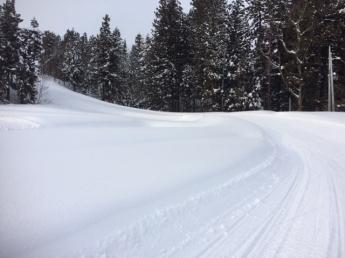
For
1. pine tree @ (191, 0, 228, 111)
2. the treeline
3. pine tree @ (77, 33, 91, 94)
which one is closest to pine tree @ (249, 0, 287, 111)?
pine tree @ (191, 0, 228, 111)

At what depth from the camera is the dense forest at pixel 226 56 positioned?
96.2 feet

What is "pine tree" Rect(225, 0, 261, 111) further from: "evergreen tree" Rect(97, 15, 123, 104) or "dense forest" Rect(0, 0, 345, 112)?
"evergreen tree" Rect(97, 15, 123, 104)

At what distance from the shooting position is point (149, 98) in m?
42.7

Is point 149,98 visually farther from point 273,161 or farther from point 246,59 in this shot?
point 273,161

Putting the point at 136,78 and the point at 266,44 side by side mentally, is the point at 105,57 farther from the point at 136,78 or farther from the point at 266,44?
the point at 266,44

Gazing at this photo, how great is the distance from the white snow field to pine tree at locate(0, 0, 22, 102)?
28.6 metres

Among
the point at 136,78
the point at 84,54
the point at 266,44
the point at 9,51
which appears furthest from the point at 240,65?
the point at 84,54

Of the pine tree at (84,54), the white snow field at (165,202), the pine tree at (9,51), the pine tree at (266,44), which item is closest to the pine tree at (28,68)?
the pine tree at (9,51)

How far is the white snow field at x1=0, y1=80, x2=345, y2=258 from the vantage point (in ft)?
11.6

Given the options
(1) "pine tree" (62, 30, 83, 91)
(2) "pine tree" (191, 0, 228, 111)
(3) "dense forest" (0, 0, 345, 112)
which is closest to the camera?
(3) "dense forest" (0, 0, 345, 112)

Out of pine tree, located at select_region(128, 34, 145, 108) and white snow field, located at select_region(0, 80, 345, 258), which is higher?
pine tree, located at select_region(128, 34, 145, 108)

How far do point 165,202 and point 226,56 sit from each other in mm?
32469

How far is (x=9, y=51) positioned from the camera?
112 ft

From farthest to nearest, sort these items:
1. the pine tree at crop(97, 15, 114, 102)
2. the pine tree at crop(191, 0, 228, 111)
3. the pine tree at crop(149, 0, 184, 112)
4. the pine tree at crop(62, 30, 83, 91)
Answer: the pine tree at crop(62, 30, 83, 91) → the pine tree at crop(97, 15, 114, 102) → the pine tree at crop(149, 0, 184, 112) → the pine tree at crop(191, 0, 228, 111)
